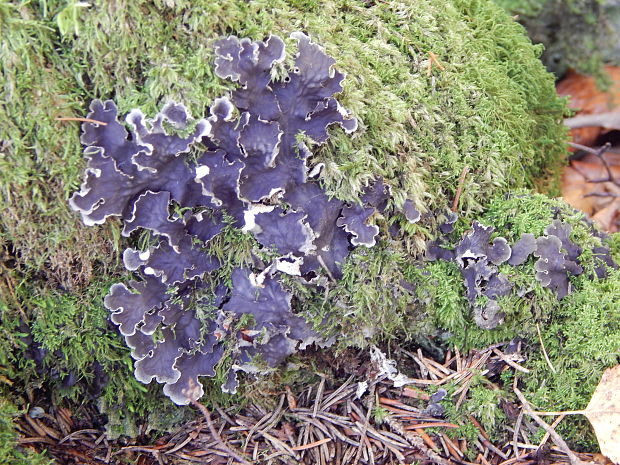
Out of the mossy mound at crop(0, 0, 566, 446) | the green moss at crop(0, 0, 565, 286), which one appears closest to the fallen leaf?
the mossy mound at crop(0, 0, 566, 446)

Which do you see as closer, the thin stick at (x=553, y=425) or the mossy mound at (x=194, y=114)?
the mossy mound at (x=194, y=114)

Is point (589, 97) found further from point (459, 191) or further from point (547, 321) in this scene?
point (547, 321)

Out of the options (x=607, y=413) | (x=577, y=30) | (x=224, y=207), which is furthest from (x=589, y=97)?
(x=224, y=207)

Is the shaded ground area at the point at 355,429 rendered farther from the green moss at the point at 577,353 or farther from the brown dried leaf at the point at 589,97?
the brown dried leaf at the point at 589,97

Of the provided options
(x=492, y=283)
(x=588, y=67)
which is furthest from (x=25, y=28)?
(x=588, y=67)

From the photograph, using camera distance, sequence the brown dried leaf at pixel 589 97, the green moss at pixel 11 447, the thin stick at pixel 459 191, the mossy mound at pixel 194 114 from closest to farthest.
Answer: the green moss at pixel 11 447 → the mossy mound at pixel 194 114 → the thin stick at pixel 459 191 → the brown dried leaf at pixel 589 97

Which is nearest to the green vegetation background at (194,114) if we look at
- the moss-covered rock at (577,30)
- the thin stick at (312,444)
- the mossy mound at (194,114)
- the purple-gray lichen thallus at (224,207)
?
the mossy mound at (194,114)

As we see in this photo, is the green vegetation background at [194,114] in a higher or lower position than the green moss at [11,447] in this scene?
higher
